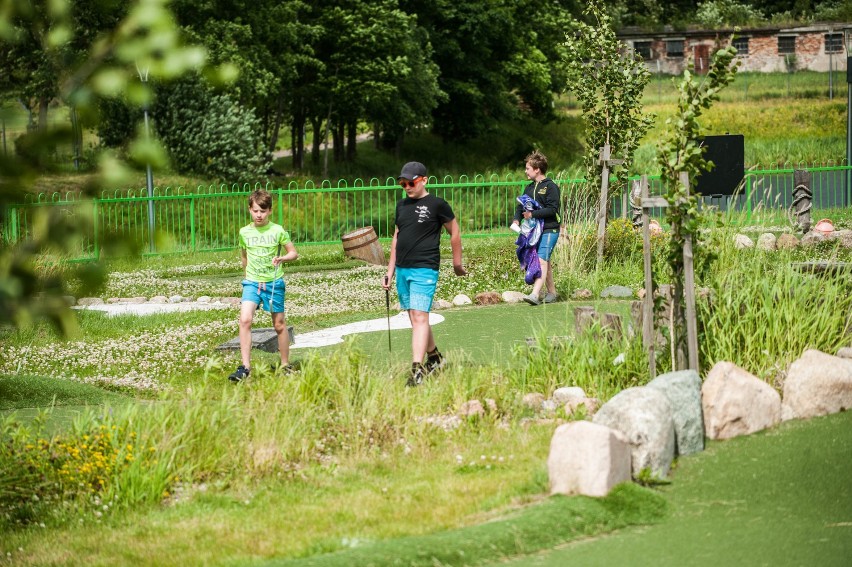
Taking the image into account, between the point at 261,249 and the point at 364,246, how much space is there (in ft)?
28.1

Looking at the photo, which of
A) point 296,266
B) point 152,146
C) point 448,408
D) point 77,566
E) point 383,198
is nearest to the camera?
point 152,146

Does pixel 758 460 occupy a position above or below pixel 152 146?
below

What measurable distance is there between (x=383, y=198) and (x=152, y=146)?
3439cm

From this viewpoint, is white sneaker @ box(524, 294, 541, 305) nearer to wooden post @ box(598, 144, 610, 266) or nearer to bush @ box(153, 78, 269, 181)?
wooden post @ box(598, 144, 610, 266)

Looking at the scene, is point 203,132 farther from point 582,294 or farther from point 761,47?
point 761,47

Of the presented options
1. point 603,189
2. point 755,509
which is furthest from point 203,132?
point 755,509

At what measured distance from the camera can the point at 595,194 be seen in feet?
59.2

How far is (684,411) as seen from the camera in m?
6.65

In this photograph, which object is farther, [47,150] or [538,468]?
[538,468]

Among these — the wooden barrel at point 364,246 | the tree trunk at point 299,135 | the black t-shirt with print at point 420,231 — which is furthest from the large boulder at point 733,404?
the tree trunk at point 299,135

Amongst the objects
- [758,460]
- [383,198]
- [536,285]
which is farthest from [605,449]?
[383,198]

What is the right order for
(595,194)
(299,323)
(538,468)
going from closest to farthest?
(538,468)
(299,323)
(595,194)

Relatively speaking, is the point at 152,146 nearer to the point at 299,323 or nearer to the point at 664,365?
the point at 664,365

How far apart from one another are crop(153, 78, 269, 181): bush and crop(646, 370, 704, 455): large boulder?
82.2 feet
